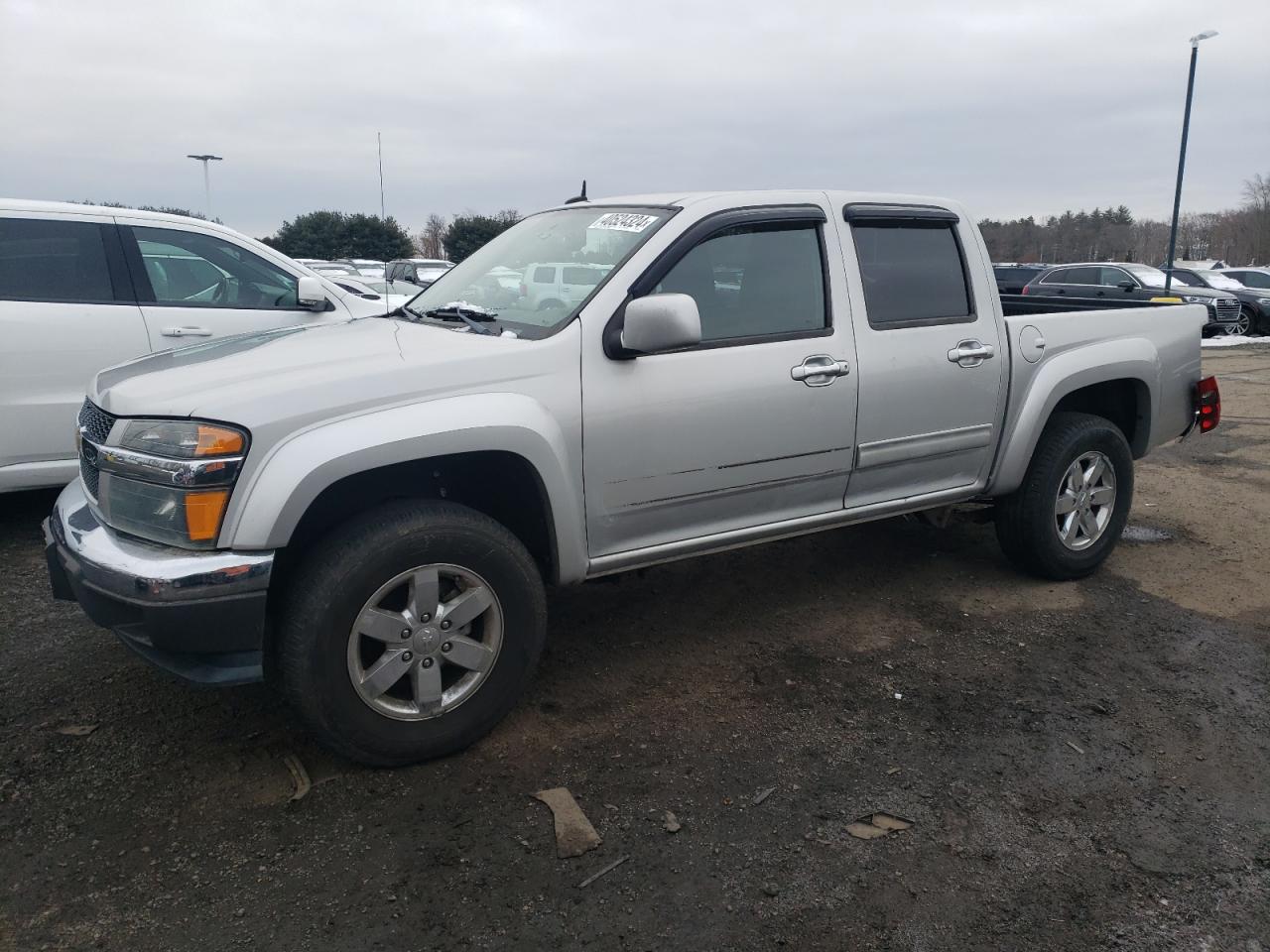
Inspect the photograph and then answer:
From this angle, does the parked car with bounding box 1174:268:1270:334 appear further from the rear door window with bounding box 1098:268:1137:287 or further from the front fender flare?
the front fender flare

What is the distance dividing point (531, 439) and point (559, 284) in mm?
777

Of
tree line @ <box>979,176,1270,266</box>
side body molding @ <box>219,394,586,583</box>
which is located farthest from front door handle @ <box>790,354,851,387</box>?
tree line @ <box>979,176,1270,266</box>

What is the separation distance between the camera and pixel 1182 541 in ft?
18.5

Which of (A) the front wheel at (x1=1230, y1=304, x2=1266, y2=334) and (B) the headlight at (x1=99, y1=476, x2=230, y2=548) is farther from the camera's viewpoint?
(A) the front wheel at (x1=1230, y1=304, x2=1266, y2=334)

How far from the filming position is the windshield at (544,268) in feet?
Result: 11.4

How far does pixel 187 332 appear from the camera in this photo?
18.0 ft

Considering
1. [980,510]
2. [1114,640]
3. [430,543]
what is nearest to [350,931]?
[430,543]

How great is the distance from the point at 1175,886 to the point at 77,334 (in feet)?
17.7

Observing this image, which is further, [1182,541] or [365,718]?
[1182,541]

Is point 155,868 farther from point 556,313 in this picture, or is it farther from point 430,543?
point 556,313

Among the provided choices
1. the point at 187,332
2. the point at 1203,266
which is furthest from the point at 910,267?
the point at 1203,266

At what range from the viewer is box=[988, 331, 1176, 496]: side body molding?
4445mm

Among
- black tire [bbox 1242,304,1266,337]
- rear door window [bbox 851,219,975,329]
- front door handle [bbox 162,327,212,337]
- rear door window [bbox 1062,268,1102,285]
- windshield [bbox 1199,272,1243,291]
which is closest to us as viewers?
rear door window [bbox 851,219,975,329]

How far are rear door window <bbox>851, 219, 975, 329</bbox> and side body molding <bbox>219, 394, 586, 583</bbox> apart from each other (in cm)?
157
